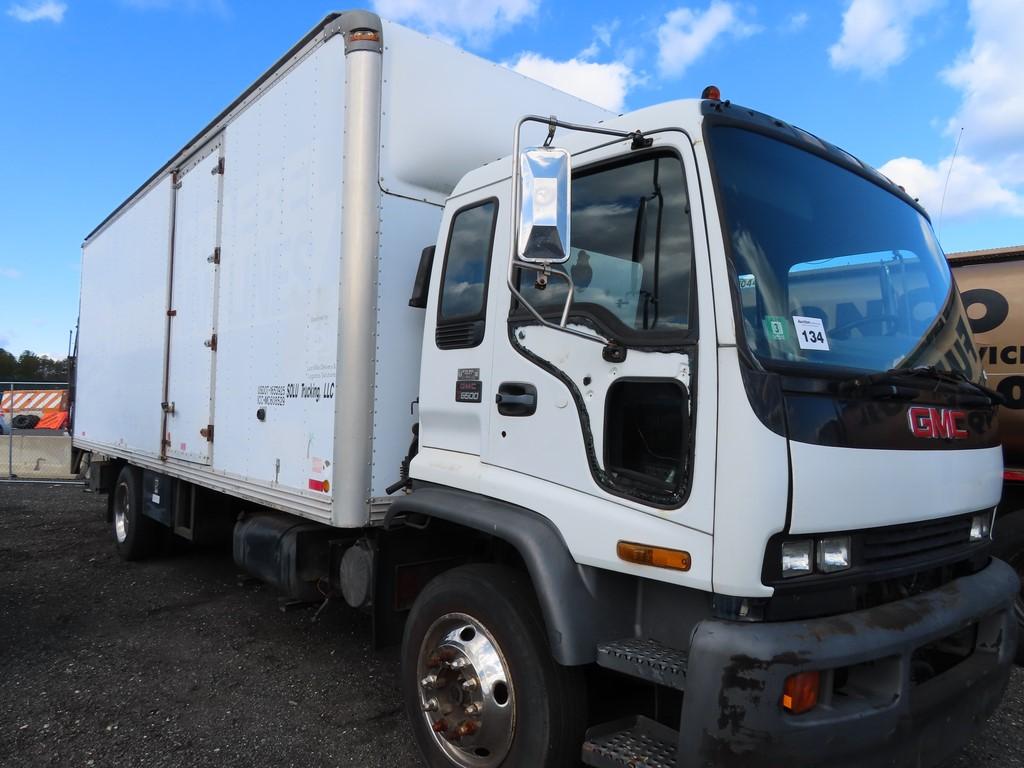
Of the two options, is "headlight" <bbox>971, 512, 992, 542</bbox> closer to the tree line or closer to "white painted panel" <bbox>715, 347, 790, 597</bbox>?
"white painted panel" <bbox>715, 347, 790, 597</bbox>

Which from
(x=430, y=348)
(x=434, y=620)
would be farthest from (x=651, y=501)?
(x=430, y=348)

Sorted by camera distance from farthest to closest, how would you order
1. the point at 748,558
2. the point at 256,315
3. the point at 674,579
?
the point at 256,315
the point at 674,579
the point at 748,558

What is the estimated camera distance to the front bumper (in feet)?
6.43

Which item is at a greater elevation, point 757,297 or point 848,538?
point 757,297

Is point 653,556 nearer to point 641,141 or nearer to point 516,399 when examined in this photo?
point 516,399

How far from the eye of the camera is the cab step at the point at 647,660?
7.01 ft

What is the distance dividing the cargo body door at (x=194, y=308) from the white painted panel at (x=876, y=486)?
Answer: 4.22 metres

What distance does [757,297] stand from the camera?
7.38 feet

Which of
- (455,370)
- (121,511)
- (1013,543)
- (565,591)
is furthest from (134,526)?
(1013,543)

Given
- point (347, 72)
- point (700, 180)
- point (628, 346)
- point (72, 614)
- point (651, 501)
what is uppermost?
point (347, 72)

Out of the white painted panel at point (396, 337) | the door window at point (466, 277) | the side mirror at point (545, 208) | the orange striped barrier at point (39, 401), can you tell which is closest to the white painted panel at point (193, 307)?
the white painted panel at point (396, 337)

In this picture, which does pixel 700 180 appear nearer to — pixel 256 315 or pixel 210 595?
pixel 256 315

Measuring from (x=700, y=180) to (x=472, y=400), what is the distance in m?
1.28

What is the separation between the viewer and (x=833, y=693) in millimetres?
2127
